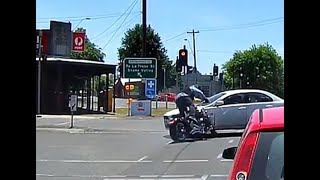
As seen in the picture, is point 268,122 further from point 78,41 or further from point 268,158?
point 78,41

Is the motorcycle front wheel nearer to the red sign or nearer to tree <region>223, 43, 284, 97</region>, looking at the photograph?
tree <region>223, 43, 284, 97</region>

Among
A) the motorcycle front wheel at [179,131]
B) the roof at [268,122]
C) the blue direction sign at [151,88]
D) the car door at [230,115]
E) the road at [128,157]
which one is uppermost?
the blue direction sign at [151,88]

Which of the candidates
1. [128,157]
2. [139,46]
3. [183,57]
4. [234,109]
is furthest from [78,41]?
[128,157]

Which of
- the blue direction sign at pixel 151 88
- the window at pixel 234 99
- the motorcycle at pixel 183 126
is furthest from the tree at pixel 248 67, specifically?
the motorcycle at pixel 183 126

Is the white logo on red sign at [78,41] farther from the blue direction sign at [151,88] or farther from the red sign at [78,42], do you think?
the blue direction sign at [151,88]

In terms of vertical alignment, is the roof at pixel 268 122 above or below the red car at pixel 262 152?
above

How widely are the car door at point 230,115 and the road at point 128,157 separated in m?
0.49

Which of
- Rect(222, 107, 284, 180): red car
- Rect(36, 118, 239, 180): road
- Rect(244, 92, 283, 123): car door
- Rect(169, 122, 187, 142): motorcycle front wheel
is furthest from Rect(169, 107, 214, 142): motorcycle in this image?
Rect(222, 107, 284, 180): red car

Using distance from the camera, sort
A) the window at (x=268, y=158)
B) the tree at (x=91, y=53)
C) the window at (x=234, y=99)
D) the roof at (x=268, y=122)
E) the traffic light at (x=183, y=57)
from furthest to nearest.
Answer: the tree at (x=91, y=53), the traffic light at (x=183, y=57), the window at (x=234, y=99), the roof at (x=268, y=122), the window at (x=268, y=158)

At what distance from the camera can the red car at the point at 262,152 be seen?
3621mm

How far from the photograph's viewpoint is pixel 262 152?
12.3 ft
